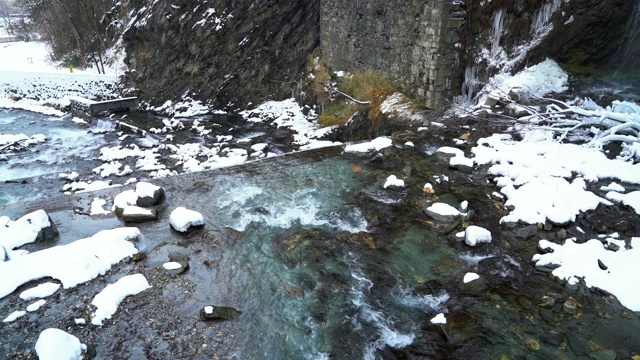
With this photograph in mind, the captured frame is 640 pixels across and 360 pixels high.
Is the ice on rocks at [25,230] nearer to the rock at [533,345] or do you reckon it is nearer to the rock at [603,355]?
the rock at [533,345]

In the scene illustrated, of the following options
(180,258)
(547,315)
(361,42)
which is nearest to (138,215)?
(180,258)

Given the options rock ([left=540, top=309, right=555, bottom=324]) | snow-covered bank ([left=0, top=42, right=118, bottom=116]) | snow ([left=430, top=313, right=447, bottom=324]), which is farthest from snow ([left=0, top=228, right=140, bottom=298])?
snow-covered bank ([left=0, top=42, right=118, bottom=116])

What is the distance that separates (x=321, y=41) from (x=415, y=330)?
530 inches

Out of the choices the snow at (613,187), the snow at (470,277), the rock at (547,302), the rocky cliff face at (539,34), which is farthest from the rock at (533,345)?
the rocky cliff face at (539,34)

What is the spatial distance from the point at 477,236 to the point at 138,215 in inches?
223

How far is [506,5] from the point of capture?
10.5 m

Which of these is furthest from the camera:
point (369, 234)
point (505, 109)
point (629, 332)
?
point (505, 109)

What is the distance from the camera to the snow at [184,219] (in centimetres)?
670

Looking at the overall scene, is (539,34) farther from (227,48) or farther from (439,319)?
(227,48)

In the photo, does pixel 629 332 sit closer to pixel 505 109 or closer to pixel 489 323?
pixel 489 323

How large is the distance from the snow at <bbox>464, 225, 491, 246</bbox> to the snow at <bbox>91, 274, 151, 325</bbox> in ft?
15.2

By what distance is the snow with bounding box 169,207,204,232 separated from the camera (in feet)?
22.0

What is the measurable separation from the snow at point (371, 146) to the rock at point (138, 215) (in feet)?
15.5

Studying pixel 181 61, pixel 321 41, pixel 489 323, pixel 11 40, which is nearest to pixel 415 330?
pixel 489 323
